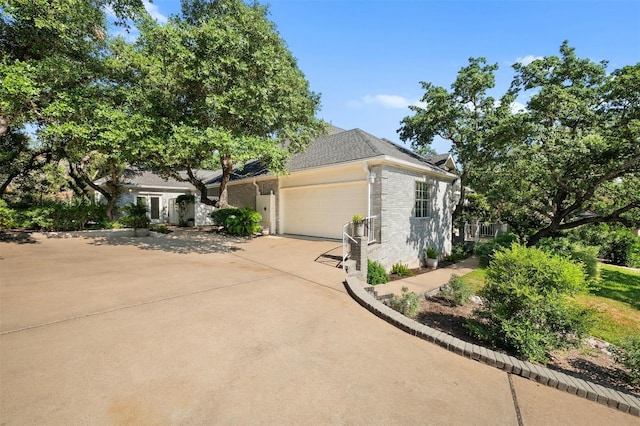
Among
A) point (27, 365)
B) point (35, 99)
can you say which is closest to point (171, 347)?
point (27, 365)

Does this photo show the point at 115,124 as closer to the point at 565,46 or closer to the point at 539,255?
the point at 539,255

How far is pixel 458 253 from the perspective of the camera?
45.8ft

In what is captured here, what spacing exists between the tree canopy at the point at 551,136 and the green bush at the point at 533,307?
759cm

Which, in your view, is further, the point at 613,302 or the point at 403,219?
the point at 403,219

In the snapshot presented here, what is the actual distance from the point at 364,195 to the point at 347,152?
6.84 feet

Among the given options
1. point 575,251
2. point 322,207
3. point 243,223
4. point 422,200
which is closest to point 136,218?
point 243,223

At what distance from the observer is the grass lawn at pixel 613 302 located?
594 cm

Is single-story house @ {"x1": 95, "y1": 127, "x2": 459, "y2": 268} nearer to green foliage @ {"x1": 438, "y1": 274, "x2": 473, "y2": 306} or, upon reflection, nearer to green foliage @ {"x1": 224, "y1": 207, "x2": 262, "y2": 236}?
green foliage @ {"x1": 224, "y1": 207, "x2": 262, "y2": 236}

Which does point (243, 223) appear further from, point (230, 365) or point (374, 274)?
point (230, 365)

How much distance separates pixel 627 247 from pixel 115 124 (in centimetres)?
2457

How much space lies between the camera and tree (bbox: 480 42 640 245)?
8.98 m

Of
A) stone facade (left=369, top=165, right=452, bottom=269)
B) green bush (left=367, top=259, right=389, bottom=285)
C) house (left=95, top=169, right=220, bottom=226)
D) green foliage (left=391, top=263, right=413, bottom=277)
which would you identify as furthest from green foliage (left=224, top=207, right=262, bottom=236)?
house (left=95, top=169, right=220, bottom=226)

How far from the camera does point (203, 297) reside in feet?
15.6

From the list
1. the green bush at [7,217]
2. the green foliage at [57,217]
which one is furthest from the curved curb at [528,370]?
the green bush at [7,217]
